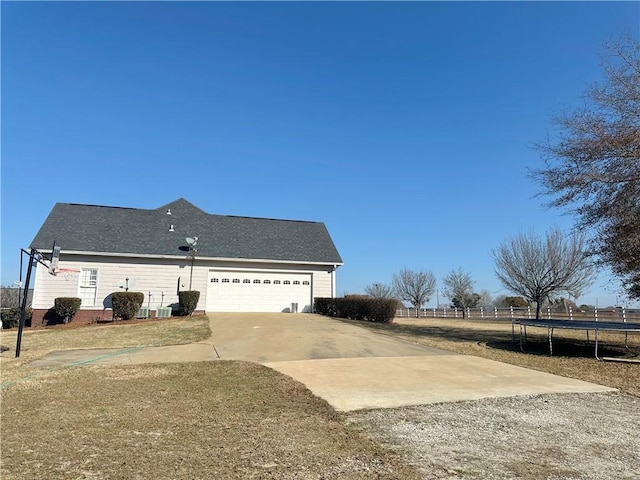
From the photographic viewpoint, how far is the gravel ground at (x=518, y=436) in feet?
13.1

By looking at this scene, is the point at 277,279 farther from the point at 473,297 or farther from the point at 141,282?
the point at 473,297

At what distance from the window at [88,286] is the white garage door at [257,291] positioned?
5322 millimetres

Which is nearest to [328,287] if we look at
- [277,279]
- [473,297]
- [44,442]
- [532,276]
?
[277,279]

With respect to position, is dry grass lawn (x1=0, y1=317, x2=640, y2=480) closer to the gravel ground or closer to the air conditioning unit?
the gravel ground

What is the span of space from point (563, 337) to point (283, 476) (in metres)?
15.4

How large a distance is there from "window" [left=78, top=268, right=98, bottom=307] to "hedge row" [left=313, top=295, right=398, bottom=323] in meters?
11.2

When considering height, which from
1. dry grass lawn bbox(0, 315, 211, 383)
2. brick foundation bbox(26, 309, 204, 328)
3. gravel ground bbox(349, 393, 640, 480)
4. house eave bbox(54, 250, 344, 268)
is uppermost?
house eave bbox(54, 250, 344, 268)

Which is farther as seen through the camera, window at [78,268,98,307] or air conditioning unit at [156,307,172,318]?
window at [78,268,98,307]

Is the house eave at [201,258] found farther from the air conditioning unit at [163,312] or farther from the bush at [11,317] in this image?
the bush at [11,317]

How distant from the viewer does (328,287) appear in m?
24.1

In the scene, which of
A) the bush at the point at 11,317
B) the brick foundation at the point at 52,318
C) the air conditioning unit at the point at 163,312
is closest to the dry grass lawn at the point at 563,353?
the air conditioning unit at the point at 163,312

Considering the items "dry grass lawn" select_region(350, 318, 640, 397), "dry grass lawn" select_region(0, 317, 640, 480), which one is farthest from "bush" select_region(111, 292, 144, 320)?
"dry grass lawn" select_region(350, 318, 640, 397)

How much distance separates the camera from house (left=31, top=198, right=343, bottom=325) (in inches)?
811

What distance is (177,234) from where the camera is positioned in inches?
926
